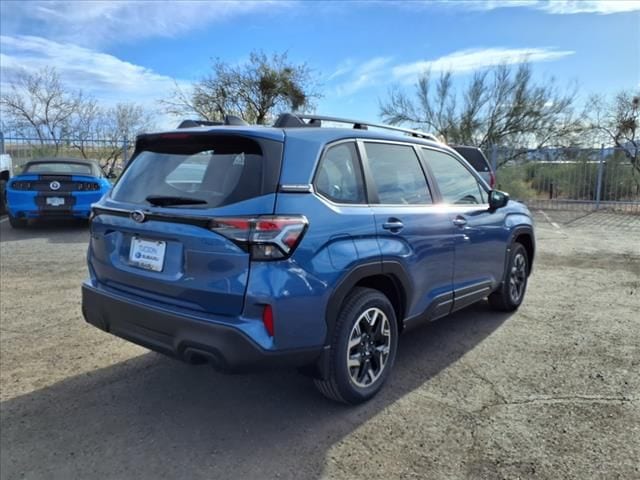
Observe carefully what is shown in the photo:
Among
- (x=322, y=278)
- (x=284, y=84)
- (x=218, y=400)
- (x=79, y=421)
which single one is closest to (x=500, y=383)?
(x=322, y=278)

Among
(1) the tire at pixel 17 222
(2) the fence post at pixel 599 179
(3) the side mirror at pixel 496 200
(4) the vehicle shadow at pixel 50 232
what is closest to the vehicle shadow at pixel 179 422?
(3) the side mirror at pixel 496 200

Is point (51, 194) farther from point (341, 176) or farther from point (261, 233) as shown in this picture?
point (261, 233)

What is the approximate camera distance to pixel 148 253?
299 cm

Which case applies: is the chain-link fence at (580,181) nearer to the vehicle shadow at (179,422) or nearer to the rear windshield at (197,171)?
the vehicle shadow at (179,422)

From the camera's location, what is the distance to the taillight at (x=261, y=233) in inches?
104

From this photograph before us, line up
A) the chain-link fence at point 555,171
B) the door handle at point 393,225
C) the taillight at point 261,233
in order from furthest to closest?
the chain-link fence at point 555,171
the door handle at point 393,225
the taillight at point 261,233

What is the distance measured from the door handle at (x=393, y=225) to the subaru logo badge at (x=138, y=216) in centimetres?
146

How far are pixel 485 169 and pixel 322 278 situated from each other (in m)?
10.0

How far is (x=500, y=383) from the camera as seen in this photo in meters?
3.64

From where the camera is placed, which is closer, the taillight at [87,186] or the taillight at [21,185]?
the taillight at [21,185]

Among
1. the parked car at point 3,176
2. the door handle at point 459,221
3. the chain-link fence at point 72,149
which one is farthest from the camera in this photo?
the chain-link fence at point 72,149

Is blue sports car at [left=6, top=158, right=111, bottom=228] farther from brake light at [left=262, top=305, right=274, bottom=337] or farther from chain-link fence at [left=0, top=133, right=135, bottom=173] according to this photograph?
brake light at [left=262, top=305, right=274, bottom=337]

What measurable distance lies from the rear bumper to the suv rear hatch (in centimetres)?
9

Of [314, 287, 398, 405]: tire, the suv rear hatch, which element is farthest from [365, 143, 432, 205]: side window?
the suv rear hatch
